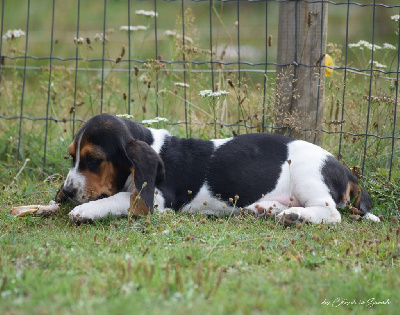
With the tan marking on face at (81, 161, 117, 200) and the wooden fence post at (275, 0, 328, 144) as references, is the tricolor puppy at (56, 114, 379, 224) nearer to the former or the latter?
the tan marking on face at (81, 161, 117, 200)

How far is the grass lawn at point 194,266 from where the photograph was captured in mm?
3178

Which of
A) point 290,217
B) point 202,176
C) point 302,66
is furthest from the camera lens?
point 302,66

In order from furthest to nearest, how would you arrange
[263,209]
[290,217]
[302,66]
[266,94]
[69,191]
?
[266,94]
[302,66]
[263,209]
[290,217]
[69,191]

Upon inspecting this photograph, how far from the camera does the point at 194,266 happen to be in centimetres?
389

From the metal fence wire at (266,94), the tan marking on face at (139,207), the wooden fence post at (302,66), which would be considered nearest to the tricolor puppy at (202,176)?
the tan marking on face at (139,207)

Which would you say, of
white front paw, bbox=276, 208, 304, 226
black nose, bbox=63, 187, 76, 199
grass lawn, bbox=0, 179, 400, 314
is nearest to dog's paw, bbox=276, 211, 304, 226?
white front paw, bbox=276, 208, 304, 226

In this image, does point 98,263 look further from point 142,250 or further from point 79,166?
point 79,166

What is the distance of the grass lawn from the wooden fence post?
5.31 ft

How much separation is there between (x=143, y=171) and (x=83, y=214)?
582 millimetres

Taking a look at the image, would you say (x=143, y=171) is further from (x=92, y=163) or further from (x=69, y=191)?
(x=69, y=191)

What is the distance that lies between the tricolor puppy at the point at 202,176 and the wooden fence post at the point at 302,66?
A: 920mm

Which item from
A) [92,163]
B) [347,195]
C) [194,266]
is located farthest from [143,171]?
[347,195]

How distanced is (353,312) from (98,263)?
1548 mm

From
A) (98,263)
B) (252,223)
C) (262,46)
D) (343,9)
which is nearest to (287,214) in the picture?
(252,223)
